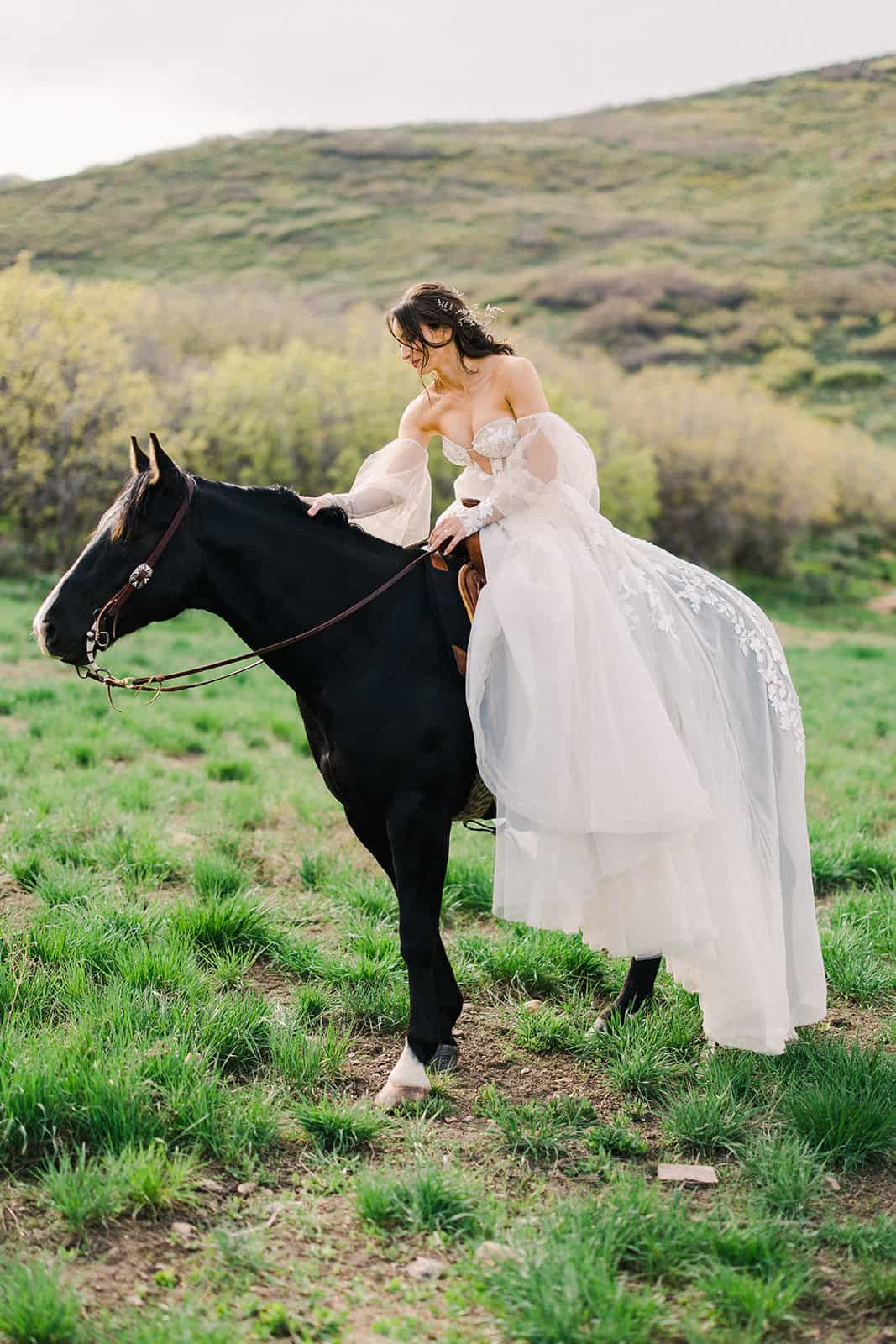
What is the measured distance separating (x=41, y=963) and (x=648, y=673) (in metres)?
3.12

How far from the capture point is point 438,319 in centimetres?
416

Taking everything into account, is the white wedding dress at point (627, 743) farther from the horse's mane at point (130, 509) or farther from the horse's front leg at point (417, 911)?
the horse's mane at point (130, 509)

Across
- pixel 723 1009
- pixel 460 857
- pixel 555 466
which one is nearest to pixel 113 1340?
pixel 723 1009

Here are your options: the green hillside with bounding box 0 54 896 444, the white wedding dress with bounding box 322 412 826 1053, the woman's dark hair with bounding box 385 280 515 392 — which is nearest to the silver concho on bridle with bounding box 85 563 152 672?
the white wedding dress with bounding box 322 412 826 1053

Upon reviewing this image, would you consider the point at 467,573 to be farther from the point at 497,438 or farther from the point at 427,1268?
the point at 427,1268

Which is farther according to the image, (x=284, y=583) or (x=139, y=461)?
(x=284, y=583)

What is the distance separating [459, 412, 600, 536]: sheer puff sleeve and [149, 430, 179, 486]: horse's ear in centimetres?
116

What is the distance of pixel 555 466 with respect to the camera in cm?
415

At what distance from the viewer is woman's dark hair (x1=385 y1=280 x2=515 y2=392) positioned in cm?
416

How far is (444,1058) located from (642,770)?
5.15 feet

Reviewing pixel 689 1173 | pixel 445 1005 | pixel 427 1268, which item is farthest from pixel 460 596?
pixel 427 1268

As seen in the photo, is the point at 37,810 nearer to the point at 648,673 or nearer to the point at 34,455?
the point at 648,673

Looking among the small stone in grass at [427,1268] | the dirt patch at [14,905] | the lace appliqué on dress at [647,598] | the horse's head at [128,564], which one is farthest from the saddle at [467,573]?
the dirt patch at [14,905]

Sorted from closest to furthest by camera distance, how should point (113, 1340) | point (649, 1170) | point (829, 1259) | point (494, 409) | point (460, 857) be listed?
point (113, 1340) → point (829, 1259) → point (649, 1170) → point (494, 409) → point (460, 857)
